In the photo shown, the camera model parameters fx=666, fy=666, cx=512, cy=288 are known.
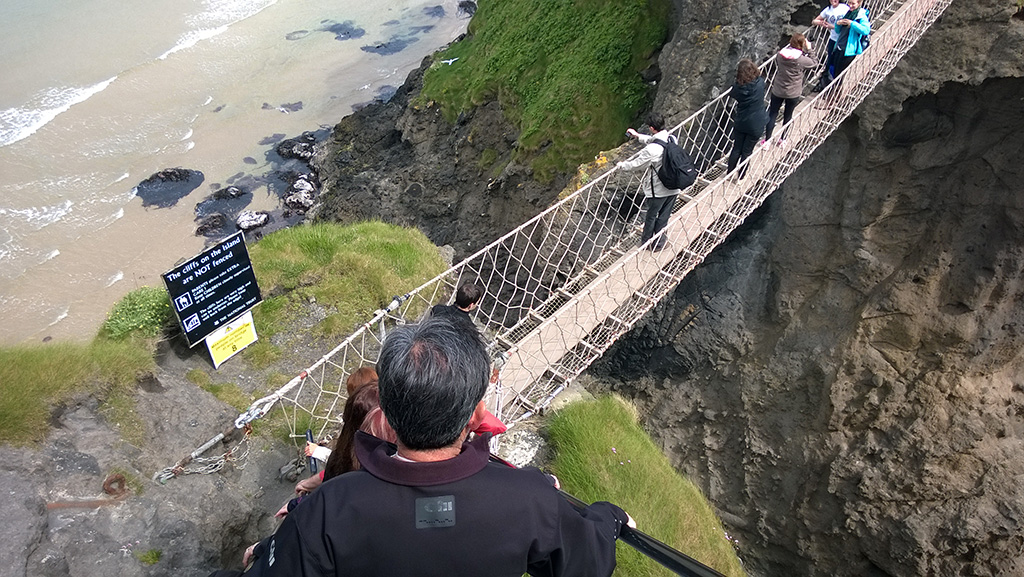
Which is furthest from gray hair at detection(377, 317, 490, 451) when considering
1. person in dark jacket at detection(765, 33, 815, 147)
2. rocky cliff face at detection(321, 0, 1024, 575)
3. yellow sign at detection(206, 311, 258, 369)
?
rocky cliff face at detection(321, 0, 1024, 575)

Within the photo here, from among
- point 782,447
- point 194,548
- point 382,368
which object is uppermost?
point 382,368

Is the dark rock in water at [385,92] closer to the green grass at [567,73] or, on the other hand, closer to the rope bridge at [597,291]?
the green grass at [567,73]

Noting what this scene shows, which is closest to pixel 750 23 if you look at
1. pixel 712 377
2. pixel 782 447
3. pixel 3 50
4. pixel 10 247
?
pixel 712 377

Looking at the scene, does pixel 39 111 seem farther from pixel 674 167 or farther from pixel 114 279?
pixel 674 167

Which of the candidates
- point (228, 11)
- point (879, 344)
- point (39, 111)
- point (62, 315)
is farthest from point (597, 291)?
point (228, 11)

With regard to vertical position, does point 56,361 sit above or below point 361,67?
above

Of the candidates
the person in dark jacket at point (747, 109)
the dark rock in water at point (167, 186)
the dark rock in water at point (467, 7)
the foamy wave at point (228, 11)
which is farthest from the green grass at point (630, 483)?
the dark rock in water at point (467, 7)

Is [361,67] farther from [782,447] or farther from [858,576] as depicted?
[858,576]
